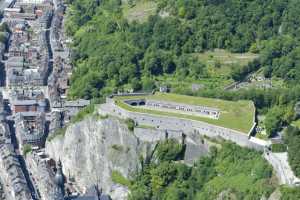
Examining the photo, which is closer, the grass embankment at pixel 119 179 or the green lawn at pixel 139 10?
the grass embankment at pixel 119 179

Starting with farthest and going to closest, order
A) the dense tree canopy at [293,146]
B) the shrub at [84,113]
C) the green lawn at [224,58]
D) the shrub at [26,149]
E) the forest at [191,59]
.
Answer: the green lawn at [224,58] → the shrub at [26,149] → the shrub at [84,113] → the forest at [191,59] → the dense tree canopy at [293,146]

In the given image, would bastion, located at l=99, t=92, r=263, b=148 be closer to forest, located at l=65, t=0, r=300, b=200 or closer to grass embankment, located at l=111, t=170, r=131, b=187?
forest, located at l=65, t=0, r=300, b=200

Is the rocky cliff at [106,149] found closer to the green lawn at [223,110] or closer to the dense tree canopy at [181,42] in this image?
the green lawn at [223,110]

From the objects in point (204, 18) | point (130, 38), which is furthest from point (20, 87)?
point (204, 18)

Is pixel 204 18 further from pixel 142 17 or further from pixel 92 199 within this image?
pixel 92 199

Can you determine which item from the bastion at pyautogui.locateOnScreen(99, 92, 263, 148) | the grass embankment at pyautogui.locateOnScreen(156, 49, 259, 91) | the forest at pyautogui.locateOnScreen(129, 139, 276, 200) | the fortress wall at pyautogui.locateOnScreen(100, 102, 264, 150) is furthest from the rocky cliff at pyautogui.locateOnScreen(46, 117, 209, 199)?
the grass embankment at pyautogui.locateOnScreen(156, 49, 259, 91)

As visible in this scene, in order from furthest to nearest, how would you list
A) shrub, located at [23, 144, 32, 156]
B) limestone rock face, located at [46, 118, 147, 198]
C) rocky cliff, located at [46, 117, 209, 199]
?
shrub, located at [23, 144, 32, 156], limestone rock face, located at [46, 118, 147, 198], rocky cliff, located at [46, 117, 209, 199]

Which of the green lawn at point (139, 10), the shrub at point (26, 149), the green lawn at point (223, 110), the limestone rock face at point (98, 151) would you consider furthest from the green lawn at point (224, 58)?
the shrub at point (26, 149)
